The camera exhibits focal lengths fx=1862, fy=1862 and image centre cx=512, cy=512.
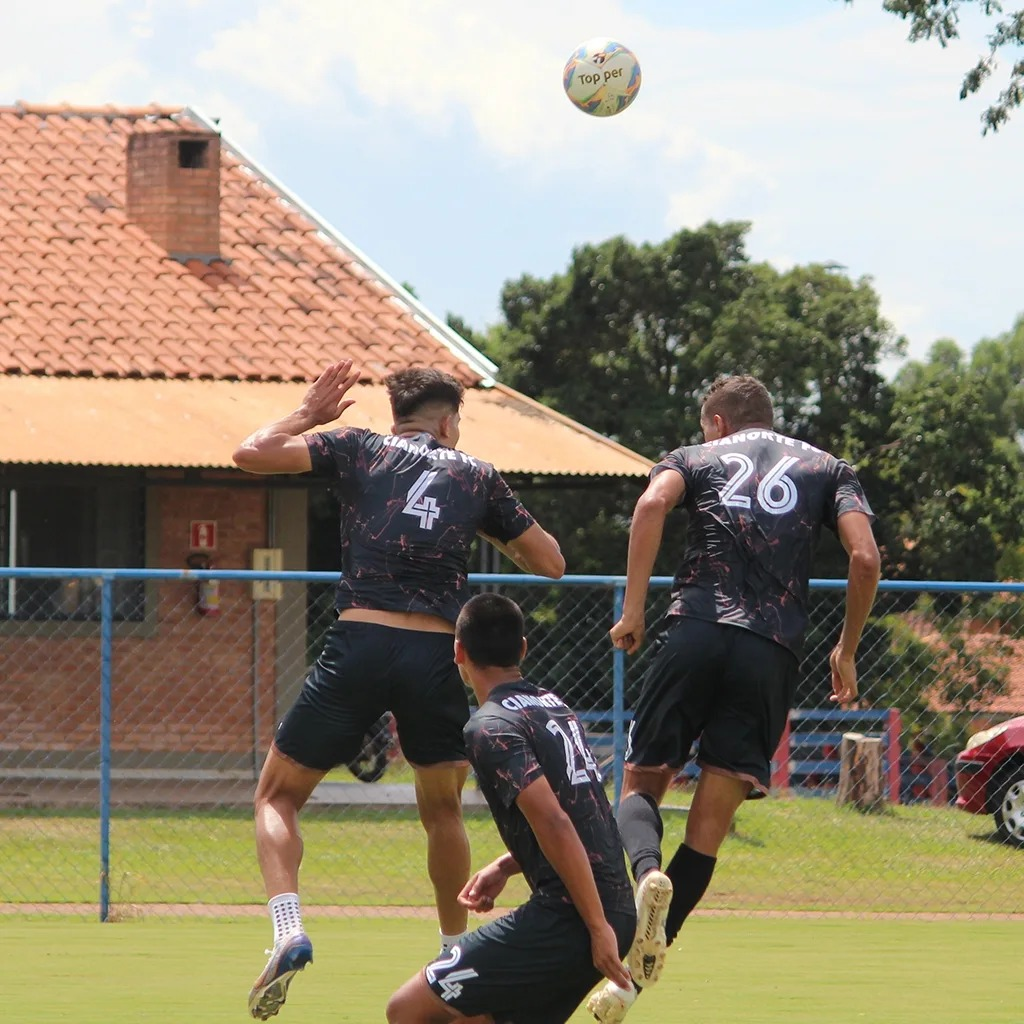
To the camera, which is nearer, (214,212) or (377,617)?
(377,617)

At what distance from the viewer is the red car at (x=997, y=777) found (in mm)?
12969

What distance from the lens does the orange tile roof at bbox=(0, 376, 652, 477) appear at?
52.7 feet

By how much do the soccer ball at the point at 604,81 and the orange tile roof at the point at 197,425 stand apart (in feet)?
17.5

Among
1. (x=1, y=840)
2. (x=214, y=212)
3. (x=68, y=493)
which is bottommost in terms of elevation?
(x=1, y=840)

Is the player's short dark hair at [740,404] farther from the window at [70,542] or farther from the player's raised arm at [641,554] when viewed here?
the window at [70,542]

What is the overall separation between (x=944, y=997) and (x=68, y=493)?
38.9ft

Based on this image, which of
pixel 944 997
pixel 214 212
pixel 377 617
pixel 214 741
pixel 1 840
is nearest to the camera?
pixel 377 617

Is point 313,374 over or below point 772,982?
over

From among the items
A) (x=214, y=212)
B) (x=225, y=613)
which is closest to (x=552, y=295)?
(x=214, y=212)

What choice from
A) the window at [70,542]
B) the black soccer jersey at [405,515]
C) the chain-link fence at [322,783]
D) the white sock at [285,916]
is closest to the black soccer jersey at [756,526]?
the black soccer jersey at [405,515]

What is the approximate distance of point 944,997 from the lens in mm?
7238

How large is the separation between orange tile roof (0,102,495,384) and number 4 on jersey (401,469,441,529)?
37.4ft

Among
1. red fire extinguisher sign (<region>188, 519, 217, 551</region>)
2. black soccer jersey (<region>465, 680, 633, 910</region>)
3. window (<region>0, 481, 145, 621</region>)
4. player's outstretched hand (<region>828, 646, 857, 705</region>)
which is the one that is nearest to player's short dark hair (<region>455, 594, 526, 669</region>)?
black soccer jersey (<region>465, 680, 633, 910</region>)

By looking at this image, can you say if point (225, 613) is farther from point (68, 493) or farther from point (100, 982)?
point (100, 982)
